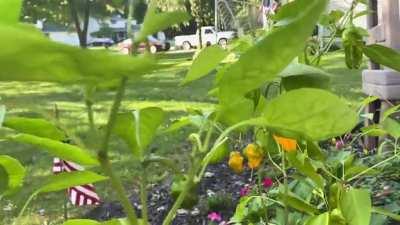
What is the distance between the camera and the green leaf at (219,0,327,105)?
372mm

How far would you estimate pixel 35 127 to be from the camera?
0.53 meters

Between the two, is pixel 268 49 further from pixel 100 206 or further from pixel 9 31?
pixel 100 206

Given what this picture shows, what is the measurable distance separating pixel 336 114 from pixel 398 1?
3.08m

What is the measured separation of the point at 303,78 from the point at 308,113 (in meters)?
0.10

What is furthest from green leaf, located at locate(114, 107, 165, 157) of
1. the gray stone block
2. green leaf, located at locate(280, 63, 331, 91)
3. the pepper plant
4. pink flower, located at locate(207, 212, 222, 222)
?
the gray stone block

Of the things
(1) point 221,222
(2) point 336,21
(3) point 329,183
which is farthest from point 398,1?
(3) point 329,183

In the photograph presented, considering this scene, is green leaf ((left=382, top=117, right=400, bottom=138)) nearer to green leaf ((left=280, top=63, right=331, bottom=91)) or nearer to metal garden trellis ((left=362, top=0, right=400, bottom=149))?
green leaf ((left=280, top=63, right=331, bottom=91))

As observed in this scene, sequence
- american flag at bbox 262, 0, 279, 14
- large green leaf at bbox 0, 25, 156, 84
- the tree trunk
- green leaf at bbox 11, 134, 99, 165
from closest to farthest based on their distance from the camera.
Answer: large green leaf at bbox 0, 25, 156, 84, the tree trunk, green leaf at bbox 11, 134, 99, 165, american flag at bbox 262, 0, 279, 14

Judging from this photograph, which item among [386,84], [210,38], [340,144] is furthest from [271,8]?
[210,38]

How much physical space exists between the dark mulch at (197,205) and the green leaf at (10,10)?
2669 mm

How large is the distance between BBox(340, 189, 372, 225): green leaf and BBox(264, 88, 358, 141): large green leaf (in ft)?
1.00

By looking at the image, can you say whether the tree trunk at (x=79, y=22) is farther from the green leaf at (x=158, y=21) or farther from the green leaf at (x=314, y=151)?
the green leaf at (x=314, y=151)

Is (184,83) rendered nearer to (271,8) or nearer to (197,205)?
(271,8)

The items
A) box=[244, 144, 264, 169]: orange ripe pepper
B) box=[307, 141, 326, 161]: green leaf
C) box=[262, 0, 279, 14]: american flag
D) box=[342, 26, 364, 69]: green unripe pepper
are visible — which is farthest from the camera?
box=[262, 0, 279, 14]: american flag
